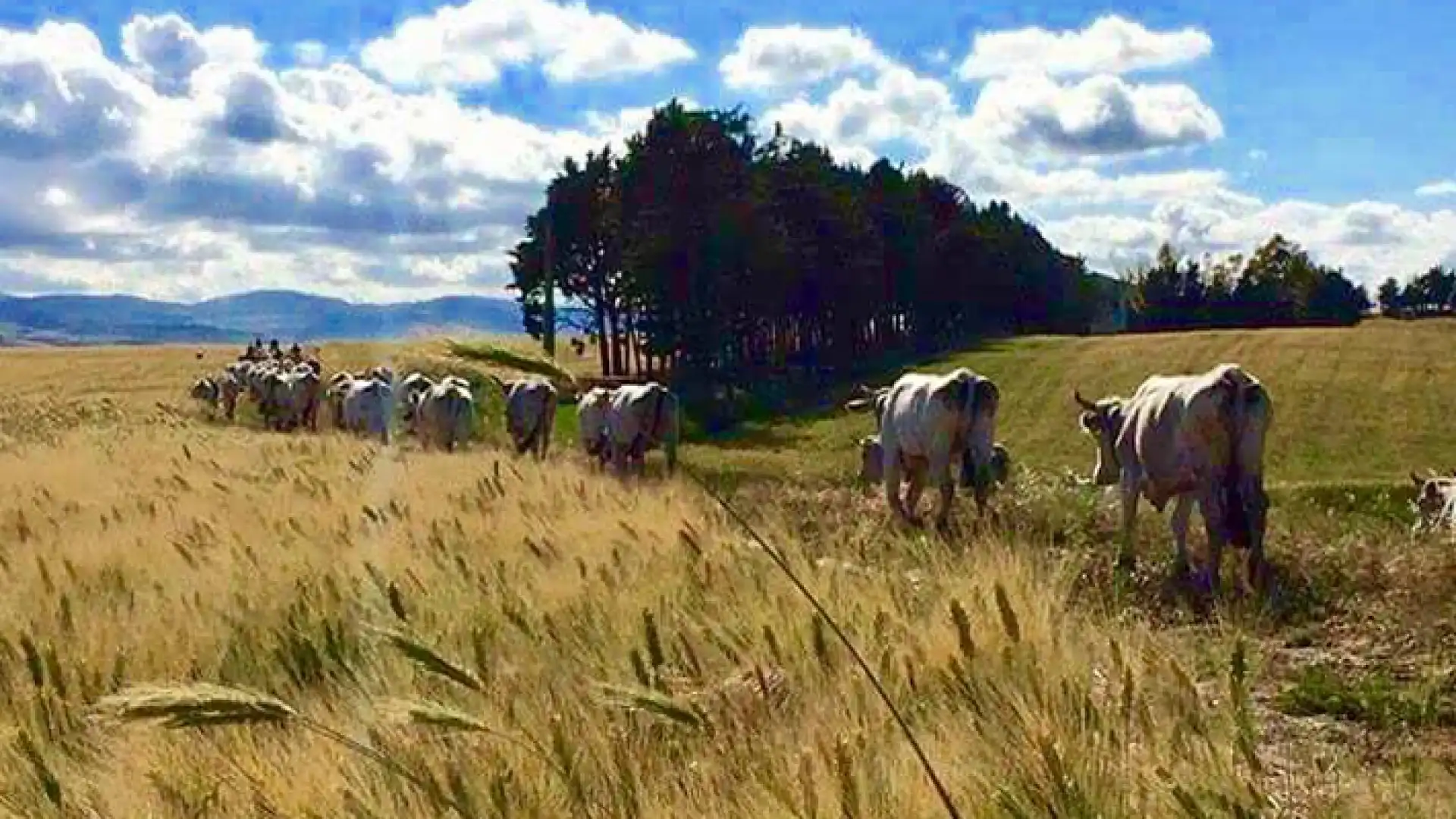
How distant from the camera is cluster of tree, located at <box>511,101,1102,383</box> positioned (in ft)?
184

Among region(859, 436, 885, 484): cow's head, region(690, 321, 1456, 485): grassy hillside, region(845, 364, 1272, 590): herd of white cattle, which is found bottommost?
region(690, 321, 1456, 485): grassy hillside

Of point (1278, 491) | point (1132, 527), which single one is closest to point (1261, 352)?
point (1278, 491)

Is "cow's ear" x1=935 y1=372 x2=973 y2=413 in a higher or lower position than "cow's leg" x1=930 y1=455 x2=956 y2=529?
higher

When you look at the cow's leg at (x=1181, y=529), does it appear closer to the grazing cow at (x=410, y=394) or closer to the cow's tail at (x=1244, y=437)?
the cow's tail at (x=1244, y=437)

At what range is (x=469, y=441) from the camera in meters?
31.6

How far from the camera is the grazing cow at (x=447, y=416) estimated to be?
101 feet

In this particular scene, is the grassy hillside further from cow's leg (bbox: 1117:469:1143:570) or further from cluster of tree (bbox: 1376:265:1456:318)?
cluster of tree (bbox: 1376:265:1456:318)

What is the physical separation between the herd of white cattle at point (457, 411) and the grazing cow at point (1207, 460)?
260 inches

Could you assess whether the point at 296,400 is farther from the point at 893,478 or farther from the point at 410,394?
the point at 893,478

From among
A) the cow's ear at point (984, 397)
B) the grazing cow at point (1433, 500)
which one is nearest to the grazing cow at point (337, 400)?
the cow's ear at point (984, 397)

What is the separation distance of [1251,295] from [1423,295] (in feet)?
97.0

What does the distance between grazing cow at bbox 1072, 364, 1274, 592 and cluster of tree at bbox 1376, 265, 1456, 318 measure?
409 ft

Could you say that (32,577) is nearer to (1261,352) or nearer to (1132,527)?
(1132,527)

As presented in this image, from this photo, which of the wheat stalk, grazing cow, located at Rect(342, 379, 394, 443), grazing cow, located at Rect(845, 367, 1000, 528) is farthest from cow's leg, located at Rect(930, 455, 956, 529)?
grazing cow, located at Rect(342, 379, 394, 443)
